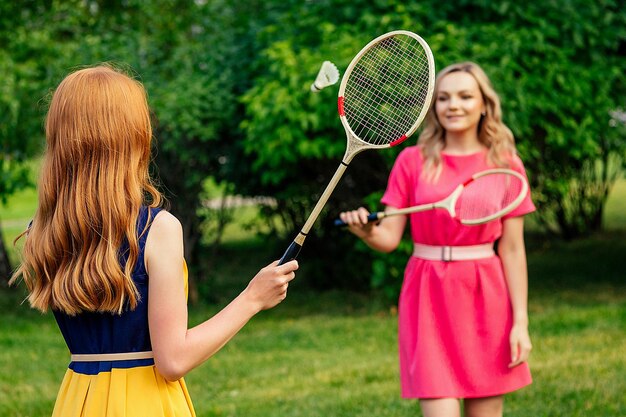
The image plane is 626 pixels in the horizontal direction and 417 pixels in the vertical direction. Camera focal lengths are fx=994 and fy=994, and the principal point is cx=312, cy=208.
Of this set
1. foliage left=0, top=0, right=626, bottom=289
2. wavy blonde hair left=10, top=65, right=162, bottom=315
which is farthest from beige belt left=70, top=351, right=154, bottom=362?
foliage left=0, top=0, right=626, bottom=289

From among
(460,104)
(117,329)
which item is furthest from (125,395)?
(460,104)

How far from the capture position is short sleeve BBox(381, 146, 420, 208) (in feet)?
14.1

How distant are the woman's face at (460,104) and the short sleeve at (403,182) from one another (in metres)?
0.20

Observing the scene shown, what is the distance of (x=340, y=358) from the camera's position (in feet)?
23.8

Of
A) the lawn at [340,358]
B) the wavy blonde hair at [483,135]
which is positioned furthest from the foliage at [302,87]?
the wavy blonde hair at [483,135]

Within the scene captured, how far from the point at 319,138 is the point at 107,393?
563 centimetres

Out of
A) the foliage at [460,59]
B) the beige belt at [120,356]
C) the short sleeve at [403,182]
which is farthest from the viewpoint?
the foliage at [460,59]

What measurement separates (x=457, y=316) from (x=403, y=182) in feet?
2.05

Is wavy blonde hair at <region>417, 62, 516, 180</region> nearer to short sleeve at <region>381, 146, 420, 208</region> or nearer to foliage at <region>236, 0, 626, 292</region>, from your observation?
short sleeve at <region>381, 146, 420, 208</region>

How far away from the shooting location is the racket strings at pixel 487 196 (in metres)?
4.13

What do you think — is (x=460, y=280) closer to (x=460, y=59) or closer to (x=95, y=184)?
(x=95, y=184)

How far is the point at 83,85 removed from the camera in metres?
2.41

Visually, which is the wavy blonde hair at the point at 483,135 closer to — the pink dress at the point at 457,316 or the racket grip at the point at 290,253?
the pink dress at the point at 457,316

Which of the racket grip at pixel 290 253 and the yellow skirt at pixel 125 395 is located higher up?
the racket grip at pixel 290 253
